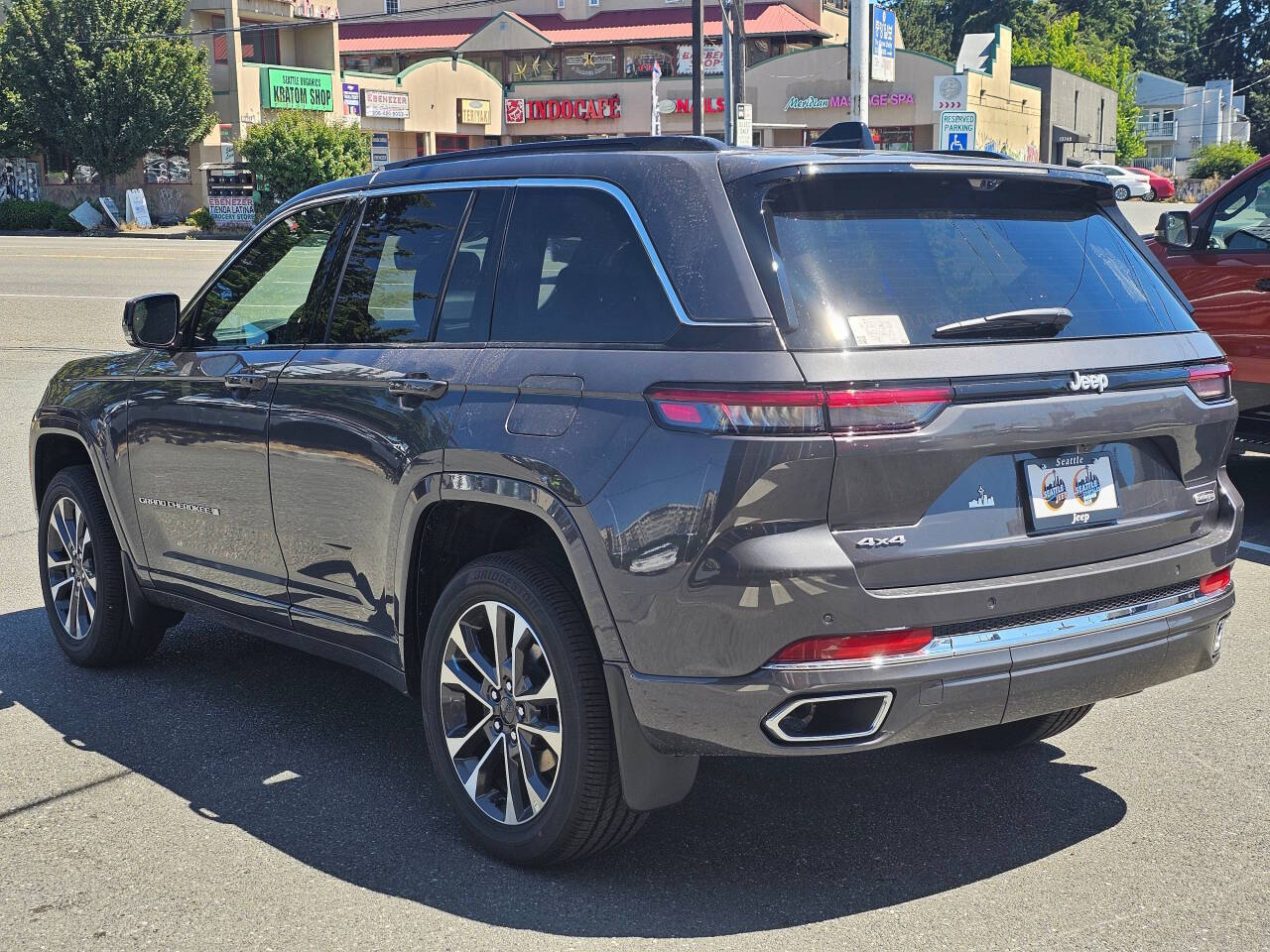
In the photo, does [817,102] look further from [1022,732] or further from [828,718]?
[828,718]

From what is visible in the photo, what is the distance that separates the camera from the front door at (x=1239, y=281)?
833cm

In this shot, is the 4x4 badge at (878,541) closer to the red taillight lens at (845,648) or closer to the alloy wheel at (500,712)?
the red taillight lens at (845,648)

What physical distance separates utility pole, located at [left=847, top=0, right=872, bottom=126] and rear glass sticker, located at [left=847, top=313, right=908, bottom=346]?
60.5 feet

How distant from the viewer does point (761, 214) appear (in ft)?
12.1

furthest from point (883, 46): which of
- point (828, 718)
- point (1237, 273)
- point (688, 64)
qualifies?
point (688, 64)

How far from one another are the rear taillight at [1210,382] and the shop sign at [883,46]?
22.3 meters

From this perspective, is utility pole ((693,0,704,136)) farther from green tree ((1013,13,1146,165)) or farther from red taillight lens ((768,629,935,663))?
green tree ((1013,13,1146,165))

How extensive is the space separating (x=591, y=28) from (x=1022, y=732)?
227 ft

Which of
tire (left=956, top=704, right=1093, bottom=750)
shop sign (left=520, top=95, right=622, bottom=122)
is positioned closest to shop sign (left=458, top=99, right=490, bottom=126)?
shop sign (left=520, top=95, right=622, bottom=122)

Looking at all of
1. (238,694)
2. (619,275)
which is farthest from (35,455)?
(619,275)

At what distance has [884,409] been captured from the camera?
11.4ft

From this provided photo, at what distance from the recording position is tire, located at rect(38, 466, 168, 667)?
5.84m

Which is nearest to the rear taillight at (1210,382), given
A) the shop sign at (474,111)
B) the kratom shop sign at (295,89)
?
the kratom shop sign at (295,89)

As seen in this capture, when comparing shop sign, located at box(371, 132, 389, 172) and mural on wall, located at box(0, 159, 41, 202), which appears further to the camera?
mural on wall, located at box(0, 159, 41, 202)
